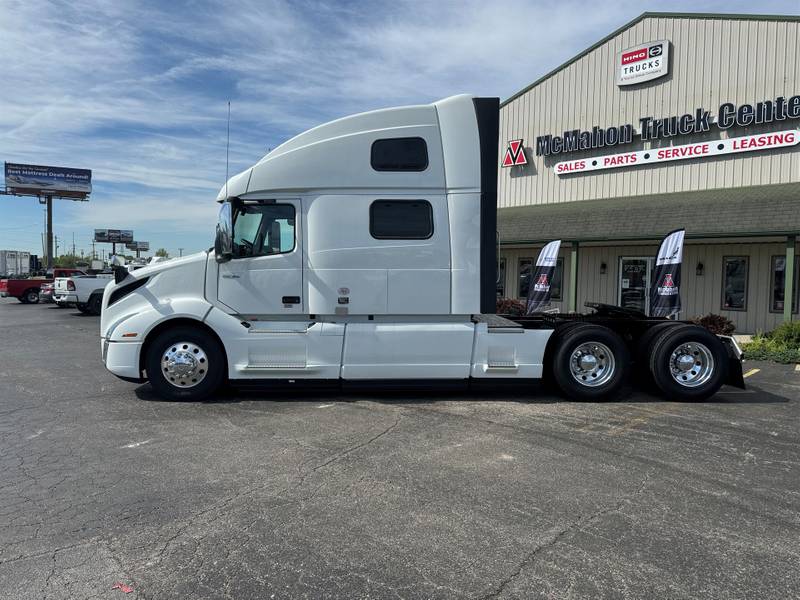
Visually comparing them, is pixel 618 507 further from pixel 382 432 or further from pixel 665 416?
pixel 665 416

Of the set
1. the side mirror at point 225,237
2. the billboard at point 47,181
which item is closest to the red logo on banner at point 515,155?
the side mirror at point 225,237

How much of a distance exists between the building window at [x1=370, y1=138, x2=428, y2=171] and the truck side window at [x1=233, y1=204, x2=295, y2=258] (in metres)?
1.28

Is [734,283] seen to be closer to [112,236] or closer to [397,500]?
[397,500]

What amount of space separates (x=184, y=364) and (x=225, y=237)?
1.69m

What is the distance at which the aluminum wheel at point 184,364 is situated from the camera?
737 centimetres

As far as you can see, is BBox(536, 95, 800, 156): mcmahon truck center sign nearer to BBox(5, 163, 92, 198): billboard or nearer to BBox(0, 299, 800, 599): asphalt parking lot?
BBox(0, 299, 800, 599): asphalt parking lot

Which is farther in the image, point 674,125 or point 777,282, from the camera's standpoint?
point 674,125

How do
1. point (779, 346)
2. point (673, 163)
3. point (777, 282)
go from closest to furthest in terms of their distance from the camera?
point (779, 346), point (777, 282), point (673, 163)

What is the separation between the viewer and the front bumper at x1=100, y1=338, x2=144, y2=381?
24.0 feet

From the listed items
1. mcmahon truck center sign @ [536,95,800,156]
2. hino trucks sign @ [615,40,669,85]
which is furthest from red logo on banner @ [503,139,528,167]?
hino trucks sign @ [615,40,669,85]

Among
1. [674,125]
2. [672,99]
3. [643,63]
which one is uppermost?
[643,63]

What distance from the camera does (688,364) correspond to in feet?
25.3

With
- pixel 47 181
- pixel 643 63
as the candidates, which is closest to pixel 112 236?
pixel 47 181

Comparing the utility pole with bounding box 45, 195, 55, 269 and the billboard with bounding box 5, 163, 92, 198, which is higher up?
the billboard with bounding box 5, 163, 92, 198
